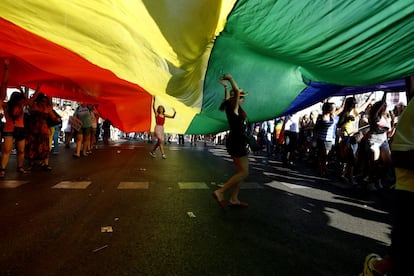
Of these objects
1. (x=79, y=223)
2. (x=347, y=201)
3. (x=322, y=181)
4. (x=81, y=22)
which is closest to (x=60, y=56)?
(x=81, y=22)

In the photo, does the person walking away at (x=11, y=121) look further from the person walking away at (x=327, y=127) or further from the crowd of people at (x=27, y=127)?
the person walking away at (x=327, y=127)

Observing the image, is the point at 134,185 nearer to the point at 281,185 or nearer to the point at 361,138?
the point at 281,185

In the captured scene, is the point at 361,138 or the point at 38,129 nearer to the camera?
the point at 361,138

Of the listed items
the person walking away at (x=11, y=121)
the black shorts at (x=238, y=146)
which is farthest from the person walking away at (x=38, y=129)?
the black shorts at (x=238, y=146)

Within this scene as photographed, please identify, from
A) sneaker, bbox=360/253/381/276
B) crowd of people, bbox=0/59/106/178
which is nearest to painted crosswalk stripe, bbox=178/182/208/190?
crowd of people, bbox=0/59/106/178

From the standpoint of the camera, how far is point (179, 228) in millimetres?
4180

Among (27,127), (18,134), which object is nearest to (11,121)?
(18,134)

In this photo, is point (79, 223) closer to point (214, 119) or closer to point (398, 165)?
point (214, 119)

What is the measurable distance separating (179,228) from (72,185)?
3459 millimetres

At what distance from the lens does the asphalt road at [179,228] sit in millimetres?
3090

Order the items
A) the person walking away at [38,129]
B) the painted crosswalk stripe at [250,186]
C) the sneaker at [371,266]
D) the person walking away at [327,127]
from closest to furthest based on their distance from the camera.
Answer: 1. the sneaker at [371,266]
2. the painted crosswalk stripe at [250,186]
3. the person walking away at [38,129]
4. the person walking away at [327,127]

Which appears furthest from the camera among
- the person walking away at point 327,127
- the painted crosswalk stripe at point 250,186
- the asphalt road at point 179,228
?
the person walking away at point 327,127

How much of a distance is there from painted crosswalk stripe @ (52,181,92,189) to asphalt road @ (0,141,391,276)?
0.02m

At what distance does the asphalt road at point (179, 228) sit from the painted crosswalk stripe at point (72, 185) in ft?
0.06
